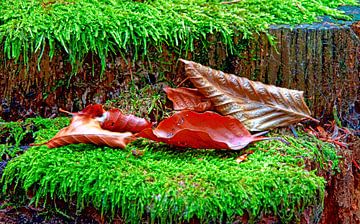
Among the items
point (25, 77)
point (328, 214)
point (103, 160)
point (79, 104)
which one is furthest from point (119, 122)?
point (328, 214)

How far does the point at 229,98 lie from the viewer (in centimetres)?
204

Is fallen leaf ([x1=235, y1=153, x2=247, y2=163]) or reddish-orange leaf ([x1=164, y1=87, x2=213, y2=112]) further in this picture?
reddish-orange leaf ([x1=164, y1=87, x2=213, y2=112])

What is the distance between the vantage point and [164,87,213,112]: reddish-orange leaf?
2.11 m

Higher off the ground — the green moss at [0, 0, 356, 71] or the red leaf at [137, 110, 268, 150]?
the green moss at [0, 0, 356, 71]

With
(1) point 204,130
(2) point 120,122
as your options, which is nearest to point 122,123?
(2) point 120,122

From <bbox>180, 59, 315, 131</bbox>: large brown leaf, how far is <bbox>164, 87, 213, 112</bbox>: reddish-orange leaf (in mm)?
56

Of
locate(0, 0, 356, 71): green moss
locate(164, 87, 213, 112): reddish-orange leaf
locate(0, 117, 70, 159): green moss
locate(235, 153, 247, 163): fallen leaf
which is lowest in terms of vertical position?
locate(235, 153, 247, 163): fallen leaf

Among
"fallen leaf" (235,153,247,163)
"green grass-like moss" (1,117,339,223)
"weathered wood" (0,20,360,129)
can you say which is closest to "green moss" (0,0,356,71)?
"weathered wood" (0,20,360,129)

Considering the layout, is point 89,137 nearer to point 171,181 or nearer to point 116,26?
point 171,181

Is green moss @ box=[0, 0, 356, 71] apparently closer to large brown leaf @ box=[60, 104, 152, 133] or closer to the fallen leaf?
large brown leaf @ box=[60, 104, 152, 133]

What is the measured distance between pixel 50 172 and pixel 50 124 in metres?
0.51

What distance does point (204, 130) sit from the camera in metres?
1.78

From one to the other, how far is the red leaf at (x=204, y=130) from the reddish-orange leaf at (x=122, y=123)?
11cm

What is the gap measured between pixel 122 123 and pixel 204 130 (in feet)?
1.08
